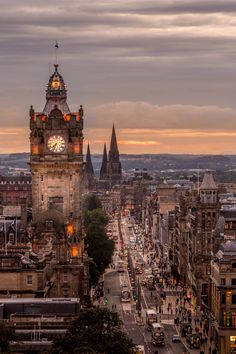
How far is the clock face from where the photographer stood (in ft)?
632

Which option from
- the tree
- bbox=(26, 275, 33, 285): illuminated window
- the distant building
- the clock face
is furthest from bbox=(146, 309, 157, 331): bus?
the tree

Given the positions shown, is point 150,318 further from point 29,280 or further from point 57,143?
point 57,143

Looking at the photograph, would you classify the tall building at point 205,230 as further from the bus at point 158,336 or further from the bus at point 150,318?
the bus at point 158,336

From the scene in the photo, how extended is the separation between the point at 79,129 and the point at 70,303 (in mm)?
74905

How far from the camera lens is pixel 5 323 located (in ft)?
366

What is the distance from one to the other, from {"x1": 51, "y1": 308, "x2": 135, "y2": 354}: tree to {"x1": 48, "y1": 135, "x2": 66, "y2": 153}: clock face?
274ft

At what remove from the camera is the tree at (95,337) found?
331 ft

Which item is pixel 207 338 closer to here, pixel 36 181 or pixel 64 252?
pixel 64 252

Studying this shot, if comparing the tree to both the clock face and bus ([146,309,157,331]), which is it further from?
the clock face

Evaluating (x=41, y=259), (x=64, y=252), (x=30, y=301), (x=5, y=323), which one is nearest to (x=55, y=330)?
(x=5, y=323)

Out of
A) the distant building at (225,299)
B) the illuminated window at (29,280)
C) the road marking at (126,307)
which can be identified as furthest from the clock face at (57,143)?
the illuminated window at (29,280)

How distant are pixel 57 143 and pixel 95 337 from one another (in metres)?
89.9

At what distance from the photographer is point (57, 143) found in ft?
633

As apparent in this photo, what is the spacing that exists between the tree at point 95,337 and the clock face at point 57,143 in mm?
83502
